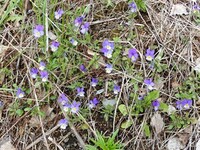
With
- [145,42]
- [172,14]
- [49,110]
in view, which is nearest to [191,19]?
[172,14]

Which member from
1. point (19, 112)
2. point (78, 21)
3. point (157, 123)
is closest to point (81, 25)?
point (78, 21)

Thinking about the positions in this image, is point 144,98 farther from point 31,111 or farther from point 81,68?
point 31,111

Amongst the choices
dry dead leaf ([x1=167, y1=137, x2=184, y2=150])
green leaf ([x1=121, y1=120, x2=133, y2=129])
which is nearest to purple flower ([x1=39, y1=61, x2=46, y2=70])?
green leaf ([x1=121, y1=120, x2=133, y2=129])

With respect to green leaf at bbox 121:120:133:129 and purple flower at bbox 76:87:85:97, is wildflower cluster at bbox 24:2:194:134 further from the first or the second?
green leaf at bbox 121:120:133:129

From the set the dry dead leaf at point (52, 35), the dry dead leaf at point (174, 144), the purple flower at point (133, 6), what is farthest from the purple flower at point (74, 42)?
the dry dead leaf at point (174, 144)

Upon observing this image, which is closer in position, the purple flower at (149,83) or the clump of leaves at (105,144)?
the clump of leaves at (105,144)

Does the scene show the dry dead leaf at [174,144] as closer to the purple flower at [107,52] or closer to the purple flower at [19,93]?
the purple flower at [107,52]
